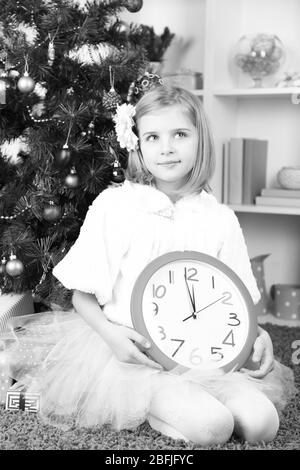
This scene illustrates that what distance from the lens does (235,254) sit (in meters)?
1.43

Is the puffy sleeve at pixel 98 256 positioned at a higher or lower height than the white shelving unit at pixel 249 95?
lower

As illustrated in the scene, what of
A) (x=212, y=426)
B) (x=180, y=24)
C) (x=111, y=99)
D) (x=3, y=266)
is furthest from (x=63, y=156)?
(x=180, y=24)

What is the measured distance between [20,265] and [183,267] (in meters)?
0.41

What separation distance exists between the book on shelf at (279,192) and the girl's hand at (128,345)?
102 centimetres

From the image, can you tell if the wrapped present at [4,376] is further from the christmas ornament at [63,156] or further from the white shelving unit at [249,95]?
the white shelving unit at [249,95]

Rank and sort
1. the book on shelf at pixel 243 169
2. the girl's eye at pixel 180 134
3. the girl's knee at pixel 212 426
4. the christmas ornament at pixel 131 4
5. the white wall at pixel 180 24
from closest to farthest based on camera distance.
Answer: the girl's knee at pixel 212 426 → the girl's eye at pixel 180 134 → the christmas ornament at pixel 131 4 → the book on shelf at pixel 243 169 → the white wall at pixel 180 24

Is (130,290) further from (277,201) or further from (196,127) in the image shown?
(277,201)

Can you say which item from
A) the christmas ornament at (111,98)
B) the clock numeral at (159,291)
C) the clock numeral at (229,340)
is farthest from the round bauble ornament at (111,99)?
the clock numeral at (229,340)

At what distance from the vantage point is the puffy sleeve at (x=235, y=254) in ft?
4.67

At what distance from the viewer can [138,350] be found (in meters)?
1.25

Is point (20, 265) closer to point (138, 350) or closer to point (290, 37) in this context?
point (138, 350)

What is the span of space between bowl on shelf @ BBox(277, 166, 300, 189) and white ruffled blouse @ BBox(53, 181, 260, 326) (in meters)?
0.76

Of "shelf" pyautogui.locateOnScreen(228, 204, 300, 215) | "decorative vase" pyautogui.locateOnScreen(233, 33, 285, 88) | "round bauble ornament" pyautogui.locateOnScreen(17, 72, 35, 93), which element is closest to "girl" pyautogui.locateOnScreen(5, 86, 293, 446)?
"round bauble ornament" pyautogui.locateOnScreen(17, 72, 35, 93)

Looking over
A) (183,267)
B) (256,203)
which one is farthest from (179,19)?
(183,267)
